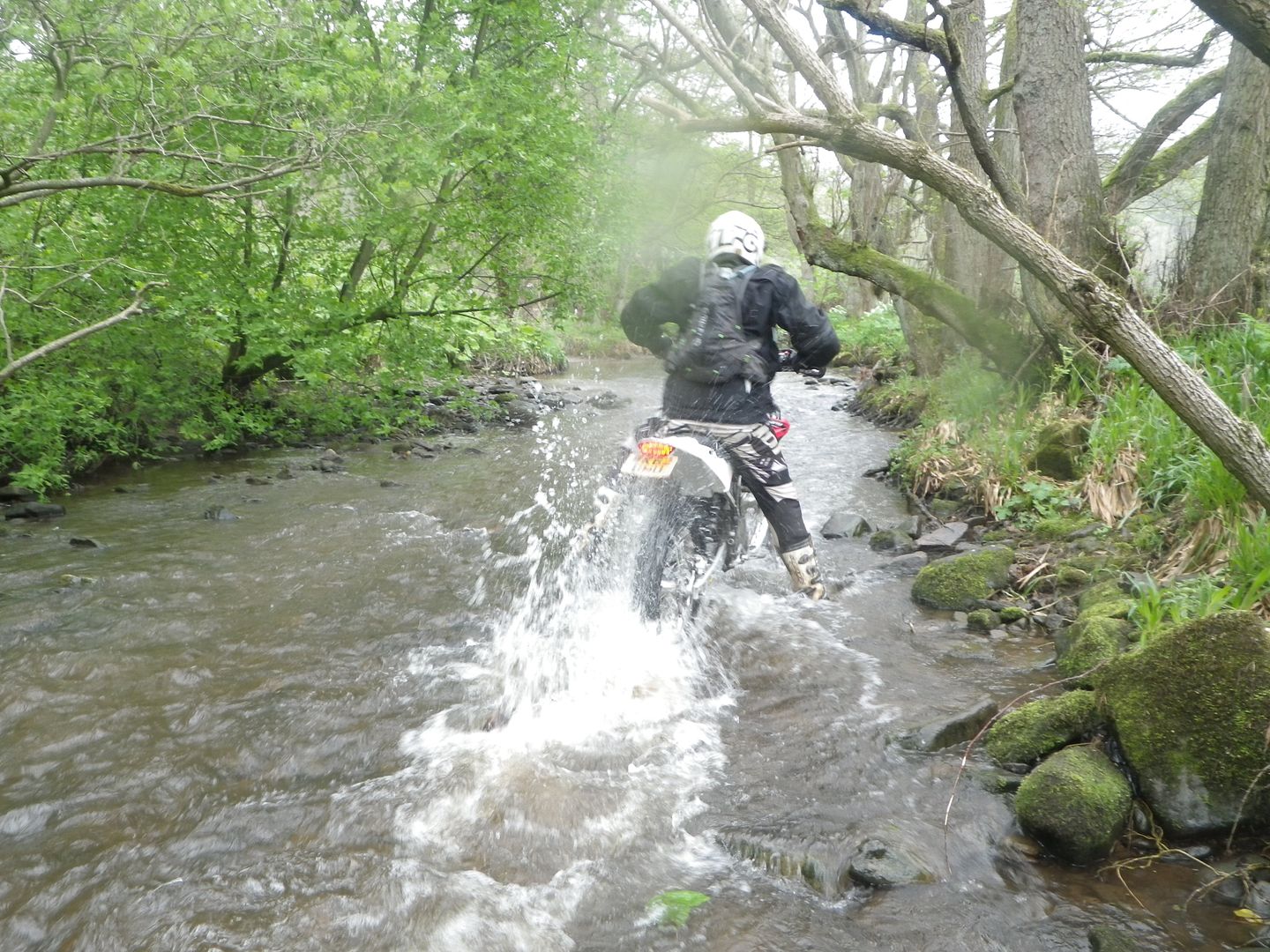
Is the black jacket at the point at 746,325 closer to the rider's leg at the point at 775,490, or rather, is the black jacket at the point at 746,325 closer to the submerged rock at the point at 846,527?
the rider's leg at the point at 775,490

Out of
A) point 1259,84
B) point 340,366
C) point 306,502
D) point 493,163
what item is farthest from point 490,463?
point 1259,84

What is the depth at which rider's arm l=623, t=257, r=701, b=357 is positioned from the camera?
197 inches

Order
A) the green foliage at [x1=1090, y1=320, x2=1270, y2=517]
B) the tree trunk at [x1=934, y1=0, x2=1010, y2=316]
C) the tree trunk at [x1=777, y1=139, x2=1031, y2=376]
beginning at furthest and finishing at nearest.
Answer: the tree trunk at [x1=934, y1=0, x2=1010, y2=316] → the tree trunk at [x1=777, y1=139, x2=1031, y2=376] → the green foliage at [x1=1090, y1=320, x2=1270, y2=517]

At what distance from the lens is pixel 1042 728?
3.63m

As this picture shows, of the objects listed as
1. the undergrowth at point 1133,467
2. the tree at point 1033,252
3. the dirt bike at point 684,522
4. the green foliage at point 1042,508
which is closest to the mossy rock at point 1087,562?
the undergrowth at point 1133,467

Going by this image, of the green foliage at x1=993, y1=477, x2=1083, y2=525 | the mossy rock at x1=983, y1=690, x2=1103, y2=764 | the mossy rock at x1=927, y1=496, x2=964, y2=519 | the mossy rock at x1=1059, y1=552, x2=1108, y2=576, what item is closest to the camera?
the mossy rock at x1=983, y1=690, x2=1103, y2=764

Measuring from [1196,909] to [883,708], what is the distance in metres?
1.76

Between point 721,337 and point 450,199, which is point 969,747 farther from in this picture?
point 450,199

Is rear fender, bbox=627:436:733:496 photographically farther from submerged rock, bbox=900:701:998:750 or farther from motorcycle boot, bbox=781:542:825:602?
submerged rock, bbox=900:701:998:750

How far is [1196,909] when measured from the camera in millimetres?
2691

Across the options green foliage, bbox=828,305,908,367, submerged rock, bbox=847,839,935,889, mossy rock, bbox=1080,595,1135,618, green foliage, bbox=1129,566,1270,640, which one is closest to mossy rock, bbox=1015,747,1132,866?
submerged rock, bbox=847,839,935,889

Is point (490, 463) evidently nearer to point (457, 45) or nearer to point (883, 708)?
point (457, 45)

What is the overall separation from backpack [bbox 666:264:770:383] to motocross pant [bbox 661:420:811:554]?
0.30 m

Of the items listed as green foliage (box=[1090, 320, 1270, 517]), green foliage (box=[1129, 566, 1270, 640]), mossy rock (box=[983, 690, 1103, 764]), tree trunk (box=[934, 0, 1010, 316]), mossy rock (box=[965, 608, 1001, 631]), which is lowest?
mossy rock (box=[965, 608, 1001, 631])
